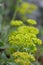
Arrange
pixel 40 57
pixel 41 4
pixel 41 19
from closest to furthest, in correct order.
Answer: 1. pixel 40 57
2. pixel 41 19
3. pixel 41 4

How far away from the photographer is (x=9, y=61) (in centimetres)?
168

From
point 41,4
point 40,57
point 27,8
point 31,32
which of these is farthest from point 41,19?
point 31,32

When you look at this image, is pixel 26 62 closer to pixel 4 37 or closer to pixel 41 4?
pixel 4 37

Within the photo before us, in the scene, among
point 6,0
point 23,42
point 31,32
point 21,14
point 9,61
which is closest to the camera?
point 23,42

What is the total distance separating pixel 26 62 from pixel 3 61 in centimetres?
26

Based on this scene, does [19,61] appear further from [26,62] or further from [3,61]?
[3,61]

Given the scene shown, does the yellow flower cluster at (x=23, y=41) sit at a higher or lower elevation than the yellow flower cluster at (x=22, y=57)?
higher

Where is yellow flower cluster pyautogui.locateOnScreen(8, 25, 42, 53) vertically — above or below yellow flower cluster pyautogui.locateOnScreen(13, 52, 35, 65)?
above

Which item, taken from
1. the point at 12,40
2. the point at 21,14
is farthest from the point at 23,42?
the point at 21,14

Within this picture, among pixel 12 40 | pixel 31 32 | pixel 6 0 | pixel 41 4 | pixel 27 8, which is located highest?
pixel 41 4

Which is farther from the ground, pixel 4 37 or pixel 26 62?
pixel 4 37

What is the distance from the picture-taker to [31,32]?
1.79 m

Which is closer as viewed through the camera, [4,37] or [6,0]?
[4,37]

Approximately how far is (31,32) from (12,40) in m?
0.24
